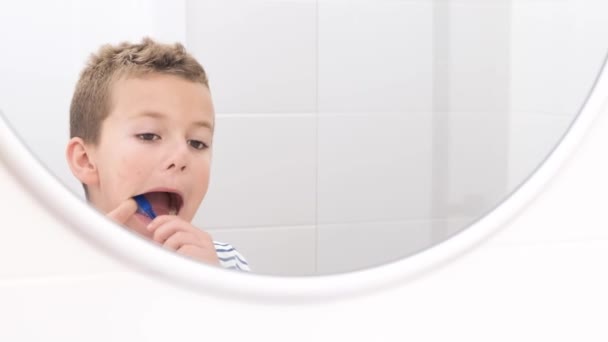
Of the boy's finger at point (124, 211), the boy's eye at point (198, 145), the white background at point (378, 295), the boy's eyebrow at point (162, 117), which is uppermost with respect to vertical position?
the boy's eyebrow at point (162, 117)

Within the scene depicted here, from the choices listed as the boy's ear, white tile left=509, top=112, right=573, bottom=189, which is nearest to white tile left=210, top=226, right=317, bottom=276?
the boy's ear

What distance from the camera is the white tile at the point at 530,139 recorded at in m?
0.69

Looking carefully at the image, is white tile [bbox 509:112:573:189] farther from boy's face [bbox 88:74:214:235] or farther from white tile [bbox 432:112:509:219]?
boy's face [bbox 88:74:214:235]

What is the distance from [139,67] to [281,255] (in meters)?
0.19

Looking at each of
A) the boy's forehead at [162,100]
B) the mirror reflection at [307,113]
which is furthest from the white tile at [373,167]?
the boy's forehead at [162,100]

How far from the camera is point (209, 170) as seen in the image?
576 mm

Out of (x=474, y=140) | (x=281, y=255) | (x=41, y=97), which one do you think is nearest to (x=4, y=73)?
(x=41, y=97)

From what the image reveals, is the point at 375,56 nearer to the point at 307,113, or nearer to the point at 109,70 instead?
the point at 307,113

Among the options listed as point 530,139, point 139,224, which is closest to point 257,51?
point 139,224

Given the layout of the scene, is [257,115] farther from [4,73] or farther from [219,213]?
[4,73]

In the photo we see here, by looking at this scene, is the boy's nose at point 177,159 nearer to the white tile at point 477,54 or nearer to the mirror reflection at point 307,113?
the mirror reflection at point 307,113

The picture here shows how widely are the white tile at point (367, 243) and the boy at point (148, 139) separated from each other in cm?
9

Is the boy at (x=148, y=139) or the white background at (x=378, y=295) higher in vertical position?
the boy at (x=148, y=139)

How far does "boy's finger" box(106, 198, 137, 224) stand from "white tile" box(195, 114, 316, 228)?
5cm
